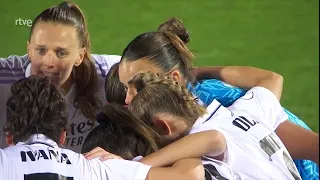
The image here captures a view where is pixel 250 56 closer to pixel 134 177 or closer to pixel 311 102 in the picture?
pixel 311 102

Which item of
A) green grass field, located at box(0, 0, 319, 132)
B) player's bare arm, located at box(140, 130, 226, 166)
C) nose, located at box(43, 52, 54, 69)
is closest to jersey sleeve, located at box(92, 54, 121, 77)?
nose, located at box(43, 52, 54, 69)

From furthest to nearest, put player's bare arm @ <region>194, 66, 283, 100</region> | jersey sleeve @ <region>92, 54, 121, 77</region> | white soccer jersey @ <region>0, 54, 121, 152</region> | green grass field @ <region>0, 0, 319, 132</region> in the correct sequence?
green grass field @ <region>0, 0, 319, 132</region> < jersey sleeve @ <region>92, 54, 121, 77</region> < white soccer jersey @ <region>0, 54, 121, 152</region> < player's bare arm @ <region>194, 66, 283, 100</region>

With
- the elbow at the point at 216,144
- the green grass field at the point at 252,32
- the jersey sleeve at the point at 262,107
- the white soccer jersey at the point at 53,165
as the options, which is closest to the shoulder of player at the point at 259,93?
the jersey sleeve at the point at 262,107

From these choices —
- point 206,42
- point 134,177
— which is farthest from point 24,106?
point 206,42

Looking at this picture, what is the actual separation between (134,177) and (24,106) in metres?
0.20

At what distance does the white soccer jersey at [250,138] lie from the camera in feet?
3.79

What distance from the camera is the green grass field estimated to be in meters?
2.19

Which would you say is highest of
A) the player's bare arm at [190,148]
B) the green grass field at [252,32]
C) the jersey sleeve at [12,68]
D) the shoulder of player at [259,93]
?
the shoulder of player at [259,93]

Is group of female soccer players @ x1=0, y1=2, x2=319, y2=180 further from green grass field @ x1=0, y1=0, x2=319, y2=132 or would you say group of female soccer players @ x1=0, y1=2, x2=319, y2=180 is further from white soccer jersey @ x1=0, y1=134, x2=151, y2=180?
green grass field @ x1=0, y1=0, x2=319, y2=132

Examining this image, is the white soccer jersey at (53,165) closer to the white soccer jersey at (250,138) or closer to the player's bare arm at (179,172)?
the player's bare arm at (179,172)

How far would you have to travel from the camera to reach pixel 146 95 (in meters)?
1.20

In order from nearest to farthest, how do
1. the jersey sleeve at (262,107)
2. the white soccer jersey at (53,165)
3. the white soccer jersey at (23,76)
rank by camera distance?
the white soccer jersey at (53,165), the jersey sleeve at (262,107), the white soccer jersey at (23,76)

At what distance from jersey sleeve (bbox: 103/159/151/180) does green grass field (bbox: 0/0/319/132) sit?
39.0 inches
